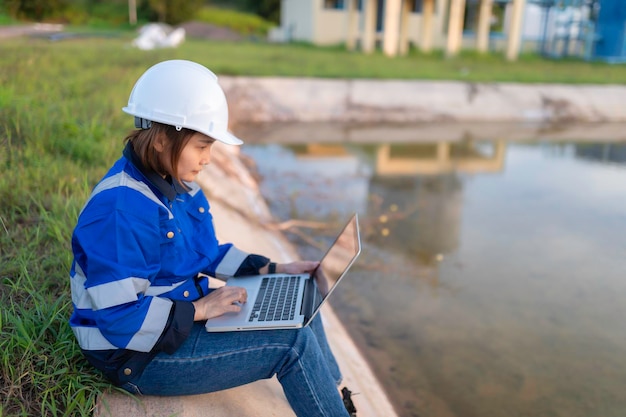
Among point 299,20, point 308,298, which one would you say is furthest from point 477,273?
point 299,20

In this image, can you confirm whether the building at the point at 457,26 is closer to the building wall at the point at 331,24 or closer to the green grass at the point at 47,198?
the building wall at the point at 331,24

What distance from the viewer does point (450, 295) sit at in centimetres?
357

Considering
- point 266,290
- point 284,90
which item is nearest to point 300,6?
point 284,90

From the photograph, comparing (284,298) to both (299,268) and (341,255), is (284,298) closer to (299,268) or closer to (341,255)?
(299,268)

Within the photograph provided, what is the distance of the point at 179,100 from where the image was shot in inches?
64.4

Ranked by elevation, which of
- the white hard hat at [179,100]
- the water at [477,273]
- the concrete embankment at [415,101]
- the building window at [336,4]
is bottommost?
the water at [477,273]

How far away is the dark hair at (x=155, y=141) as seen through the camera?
1630mm

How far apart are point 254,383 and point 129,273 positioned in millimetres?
846

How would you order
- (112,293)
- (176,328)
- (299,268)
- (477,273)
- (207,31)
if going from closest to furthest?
(112,293), (176,328), (299,268), (477,273), (207,31)

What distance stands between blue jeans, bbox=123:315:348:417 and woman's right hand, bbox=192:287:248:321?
0.22 ft

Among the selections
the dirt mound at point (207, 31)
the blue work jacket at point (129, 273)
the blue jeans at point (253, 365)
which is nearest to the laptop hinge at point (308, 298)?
the blue jeans at point (253, 365)

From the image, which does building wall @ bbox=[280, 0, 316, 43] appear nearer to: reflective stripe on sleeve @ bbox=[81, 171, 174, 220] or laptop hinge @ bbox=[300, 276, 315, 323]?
laptop hinge @ bbox=[300, 276, 315, 323]

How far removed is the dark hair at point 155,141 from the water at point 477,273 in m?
1.61

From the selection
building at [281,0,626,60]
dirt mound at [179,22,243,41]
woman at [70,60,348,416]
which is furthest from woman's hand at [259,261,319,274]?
dirt mound at [179,22,243,41]
